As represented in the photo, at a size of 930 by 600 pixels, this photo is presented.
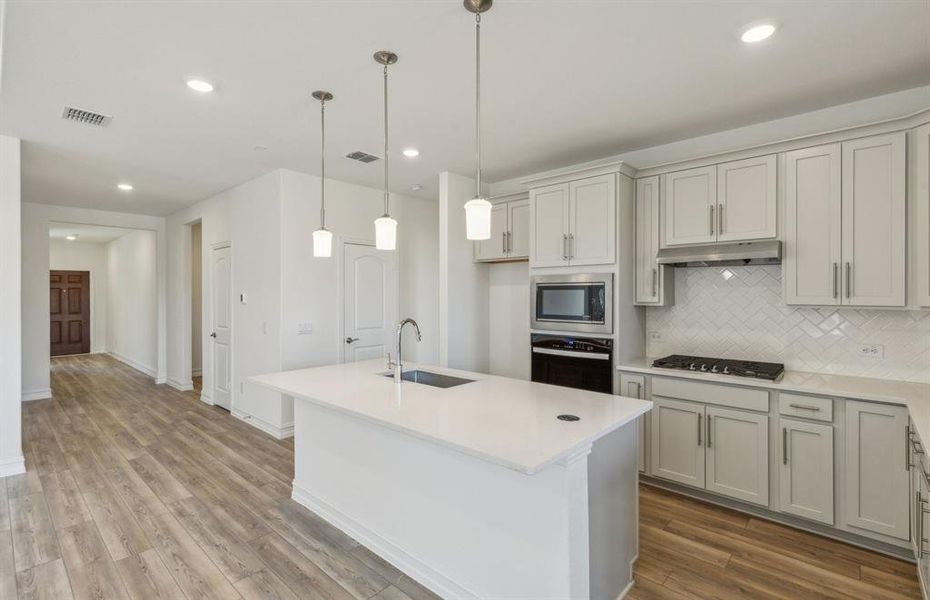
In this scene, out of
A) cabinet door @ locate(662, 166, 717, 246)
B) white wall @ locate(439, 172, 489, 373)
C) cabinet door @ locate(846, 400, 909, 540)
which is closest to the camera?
cabinet door @ locate(846, 400, 909, 540)

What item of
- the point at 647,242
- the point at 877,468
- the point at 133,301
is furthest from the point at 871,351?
the point at 133,301

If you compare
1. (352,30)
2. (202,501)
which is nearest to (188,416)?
(202,501)

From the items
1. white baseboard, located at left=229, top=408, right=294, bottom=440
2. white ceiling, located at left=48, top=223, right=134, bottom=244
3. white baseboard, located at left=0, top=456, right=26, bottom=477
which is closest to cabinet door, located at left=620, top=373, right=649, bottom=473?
white baseboard, located at left=229, top=408, right=294, bottom=440

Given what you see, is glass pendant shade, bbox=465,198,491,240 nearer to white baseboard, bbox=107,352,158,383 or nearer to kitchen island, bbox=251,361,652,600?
kitchen island, bbox=251,361,652,600

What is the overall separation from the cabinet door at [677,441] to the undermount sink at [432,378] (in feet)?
4.88

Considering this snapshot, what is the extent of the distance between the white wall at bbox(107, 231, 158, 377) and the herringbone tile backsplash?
7.78 m

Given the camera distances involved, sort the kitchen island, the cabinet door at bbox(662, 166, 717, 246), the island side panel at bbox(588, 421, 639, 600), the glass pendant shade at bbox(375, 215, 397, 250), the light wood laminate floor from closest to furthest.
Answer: the kitchen island < the island side panel at bbox(588, 421, 639, 600) < the light wood laminate floor < the glass pendant shade at bbox(375, 215, 397, 250) < the cabinet door at bbox(662, 166, 717, 246)

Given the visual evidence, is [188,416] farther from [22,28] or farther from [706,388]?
[706,388]

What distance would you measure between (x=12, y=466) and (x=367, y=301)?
129 inches

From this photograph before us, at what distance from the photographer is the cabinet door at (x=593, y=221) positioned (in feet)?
11.6

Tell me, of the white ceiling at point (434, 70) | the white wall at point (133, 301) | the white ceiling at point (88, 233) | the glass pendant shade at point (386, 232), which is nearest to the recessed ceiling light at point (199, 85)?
the white ceiling at point (434, 70)

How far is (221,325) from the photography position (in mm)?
5703

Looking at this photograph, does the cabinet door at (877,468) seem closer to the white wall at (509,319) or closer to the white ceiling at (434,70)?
the white ceiling at (434,70)

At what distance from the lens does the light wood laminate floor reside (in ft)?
7.48
